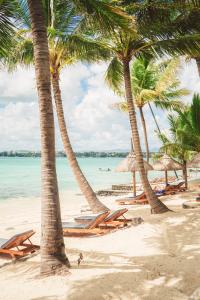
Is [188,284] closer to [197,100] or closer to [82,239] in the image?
[82,239]

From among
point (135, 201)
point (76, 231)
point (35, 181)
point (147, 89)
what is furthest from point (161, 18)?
point (35, 181)

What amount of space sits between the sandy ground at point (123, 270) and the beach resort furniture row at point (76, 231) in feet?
1.08

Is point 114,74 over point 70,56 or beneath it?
beneath

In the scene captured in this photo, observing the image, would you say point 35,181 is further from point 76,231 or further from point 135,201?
point 76,231

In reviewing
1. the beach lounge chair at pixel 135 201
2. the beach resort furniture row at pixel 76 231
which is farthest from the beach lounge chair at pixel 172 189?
the beach resort furniture row at pixel 76 231

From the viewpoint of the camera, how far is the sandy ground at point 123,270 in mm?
4691

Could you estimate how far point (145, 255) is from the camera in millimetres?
6406

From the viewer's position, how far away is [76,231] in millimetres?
8695

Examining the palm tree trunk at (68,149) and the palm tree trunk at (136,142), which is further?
the palm tree trunk at (68,149)

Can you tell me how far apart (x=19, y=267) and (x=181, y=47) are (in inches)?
304

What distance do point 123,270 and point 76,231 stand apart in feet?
10.8

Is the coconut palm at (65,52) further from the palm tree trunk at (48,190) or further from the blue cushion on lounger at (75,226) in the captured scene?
the palm tree trunk at (48,190)

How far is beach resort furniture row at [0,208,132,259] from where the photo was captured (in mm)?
7219

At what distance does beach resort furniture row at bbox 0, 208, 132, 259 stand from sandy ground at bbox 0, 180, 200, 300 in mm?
329
